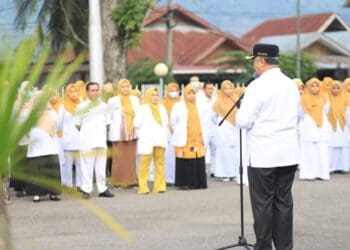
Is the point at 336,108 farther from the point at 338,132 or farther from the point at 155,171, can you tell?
the point at 155,171

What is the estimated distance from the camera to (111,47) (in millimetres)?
19578

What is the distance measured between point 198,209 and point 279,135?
4134 millimetres

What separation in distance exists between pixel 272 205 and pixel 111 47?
509 inches

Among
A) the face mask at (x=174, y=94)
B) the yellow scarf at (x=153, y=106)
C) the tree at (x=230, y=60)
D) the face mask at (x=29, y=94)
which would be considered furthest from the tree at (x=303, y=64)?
the face mask at (x=29, y=94)

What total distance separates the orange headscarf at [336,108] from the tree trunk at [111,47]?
19.2ft

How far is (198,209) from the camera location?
1088 centimetres

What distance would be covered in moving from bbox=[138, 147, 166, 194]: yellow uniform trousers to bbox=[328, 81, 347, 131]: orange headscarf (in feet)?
13.0

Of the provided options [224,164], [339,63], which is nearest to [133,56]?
[339,63]

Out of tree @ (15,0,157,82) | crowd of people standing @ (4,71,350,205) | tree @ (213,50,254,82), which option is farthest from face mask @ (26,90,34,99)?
tree @ (213,50,254,82)

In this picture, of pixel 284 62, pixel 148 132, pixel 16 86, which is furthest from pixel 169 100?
pixel 284 62

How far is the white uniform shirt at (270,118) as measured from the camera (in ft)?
22.5

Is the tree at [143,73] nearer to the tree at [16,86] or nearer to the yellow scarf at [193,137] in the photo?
the yellow scarf at [193,137]

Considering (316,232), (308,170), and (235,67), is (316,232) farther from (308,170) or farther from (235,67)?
(235,67)

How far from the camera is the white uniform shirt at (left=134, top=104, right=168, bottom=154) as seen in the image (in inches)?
505
